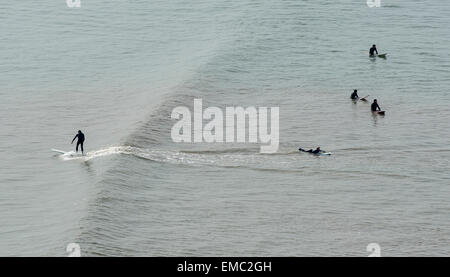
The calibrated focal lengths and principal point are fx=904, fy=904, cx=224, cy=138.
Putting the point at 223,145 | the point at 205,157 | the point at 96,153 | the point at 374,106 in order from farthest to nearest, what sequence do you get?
the point at 374,106
the point at 223,145
the point at 205,157
the point at 96,153

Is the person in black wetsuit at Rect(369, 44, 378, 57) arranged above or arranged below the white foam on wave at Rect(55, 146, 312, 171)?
above

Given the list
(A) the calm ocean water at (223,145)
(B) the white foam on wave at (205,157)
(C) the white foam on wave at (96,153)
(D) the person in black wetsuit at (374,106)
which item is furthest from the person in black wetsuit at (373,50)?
(C) the white foam on wave at (96,153)

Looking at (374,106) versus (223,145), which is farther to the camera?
(374,106)

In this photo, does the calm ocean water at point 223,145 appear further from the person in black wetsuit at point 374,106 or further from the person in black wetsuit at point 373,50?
the person in black wetsuit at point 374,106

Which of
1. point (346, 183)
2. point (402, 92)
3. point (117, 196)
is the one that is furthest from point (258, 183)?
point (402, 92)

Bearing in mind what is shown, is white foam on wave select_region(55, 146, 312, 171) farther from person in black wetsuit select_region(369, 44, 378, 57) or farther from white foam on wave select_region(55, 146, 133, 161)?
person in black wetsuit select_region(369, 44, 378, 57)

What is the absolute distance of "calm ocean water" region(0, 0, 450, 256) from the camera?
4988cm

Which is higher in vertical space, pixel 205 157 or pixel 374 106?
pixel 374 106

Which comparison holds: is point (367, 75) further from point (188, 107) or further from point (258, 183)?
point (258, 183)

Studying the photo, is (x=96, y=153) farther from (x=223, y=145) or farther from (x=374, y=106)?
(x=374, y=106)

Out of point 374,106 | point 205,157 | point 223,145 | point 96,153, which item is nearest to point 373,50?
point 374,106

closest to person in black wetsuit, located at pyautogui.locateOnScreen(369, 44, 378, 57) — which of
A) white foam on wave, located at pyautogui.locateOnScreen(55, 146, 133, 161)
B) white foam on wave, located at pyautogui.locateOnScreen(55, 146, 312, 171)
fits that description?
white foam on wave, located at pyautogui.locateOnScreen(55, 146, 312, 171)

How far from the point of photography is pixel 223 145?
65625 mm
